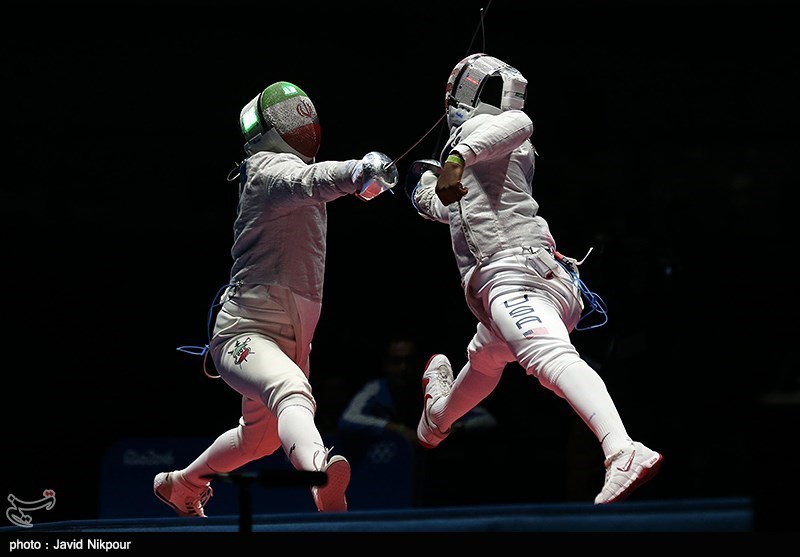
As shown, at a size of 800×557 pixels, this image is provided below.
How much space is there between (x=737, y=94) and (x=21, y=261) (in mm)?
3290

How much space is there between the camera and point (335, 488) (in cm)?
285

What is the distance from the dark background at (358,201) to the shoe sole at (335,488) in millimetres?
1726

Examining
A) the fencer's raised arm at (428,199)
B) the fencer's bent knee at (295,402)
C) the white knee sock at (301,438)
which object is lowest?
the white knee sock at (301,438)

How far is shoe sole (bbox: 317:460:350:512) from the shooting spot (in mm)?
2791

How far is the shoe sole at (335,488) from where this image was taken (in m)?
2.79

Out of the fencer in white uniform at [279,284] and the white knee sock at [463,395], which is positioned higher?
the fencer in white uniform at [279,284]

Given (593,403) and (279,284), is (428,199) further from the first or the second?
(593,403)

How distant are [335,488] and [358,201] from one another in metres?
2.30

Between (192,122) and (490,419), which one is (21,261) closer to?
(192,122)

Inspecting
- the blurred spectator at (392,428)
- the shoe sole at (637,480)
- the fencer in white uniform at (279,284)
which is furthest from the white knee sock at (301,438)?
the blurred spectator at (392,428)

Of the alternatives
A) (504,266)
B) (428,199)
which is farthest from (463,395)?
(428,199)

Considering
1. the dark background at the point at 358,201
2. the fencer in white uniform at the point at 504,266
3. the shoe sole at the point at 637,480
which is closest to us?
the shoe sole at the point at 637,480

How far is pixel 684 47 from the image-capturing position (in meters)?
5.12

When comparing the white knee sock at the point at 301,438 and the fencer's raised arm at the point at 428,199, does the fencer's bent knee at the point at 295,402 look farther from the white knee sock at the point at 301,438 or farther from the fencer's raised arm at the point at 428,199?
the fencer's raised arm at the point at 428,199
